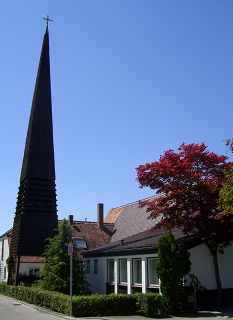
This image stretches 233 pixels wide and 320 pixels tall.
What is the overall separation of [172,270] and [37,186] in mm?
14352

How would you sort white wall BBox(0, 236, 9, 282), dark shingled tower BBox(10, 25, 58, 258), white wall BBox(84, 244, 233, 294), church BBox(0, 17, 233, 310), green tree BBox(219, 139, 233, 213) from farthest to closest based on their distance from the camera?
1. white wall BBox(0, 236, 9, 282)
2. dark shingled tower BBox(10, 25, 58, 258)
3. church BBox(0, 17, 233, 310)
4. white wall BBox(84, 244, 233, 294)
5. green tree BBox(219, 139, 233, 213)

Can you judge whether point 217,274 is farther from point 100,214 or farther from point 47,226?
point 100,214

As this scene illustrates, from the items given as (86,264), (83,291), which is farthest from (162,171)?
(86,264)

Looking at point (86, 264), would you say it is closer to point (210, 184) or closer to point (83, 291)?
point (83, 291)

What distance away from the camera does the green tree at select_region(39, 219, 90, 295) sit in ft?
70.9

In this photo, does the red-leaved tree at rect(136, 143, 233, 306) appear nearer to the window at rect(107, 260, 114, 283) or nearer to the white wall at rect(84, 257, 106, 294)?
the window at rect(107, 260, 114, 283)

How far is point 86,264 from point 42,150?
9.62m

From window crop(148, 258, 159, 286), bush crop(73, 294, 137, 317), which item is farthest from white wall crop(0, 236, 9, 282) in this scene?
bush crop(73, 294, 137, 317)

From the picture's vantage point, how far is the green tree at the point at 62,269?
21609 millimetres

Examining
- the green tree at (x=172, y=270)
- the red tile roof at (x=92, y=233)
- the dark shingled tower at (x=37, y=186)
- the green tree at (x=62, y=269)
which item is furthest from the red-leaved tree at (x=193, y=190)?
the red tile roof at (x=92, y=233)

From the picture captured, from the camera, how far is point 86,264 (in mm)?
30359

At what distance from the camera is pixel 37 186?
28.3m

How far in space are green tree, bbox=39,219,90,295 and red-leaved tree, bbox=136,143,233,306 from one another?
22.2 feet

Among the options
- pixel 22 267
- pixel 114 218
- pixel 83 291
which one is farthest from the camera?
pixel 114 218
